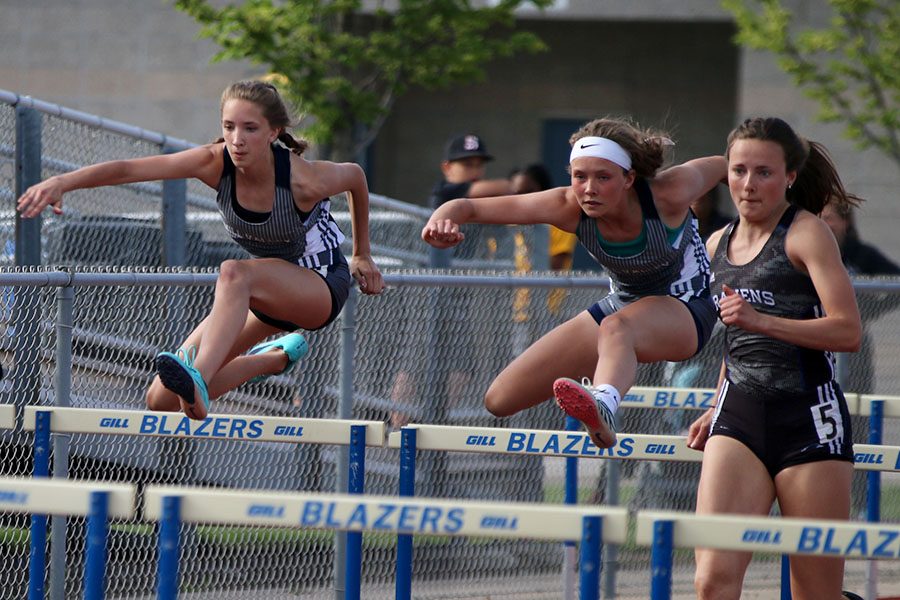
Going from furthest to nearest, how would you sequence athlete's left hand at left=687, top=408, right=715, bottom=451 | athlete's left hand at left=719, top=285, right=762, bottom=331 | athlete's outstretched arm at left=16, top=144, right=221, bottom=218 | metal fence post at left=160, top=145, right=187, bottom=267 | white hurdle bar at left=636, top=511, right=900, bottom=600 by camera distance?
metal fence post at left=160, top=145, right=187, bottom=267 → athlete's left hand at left=687, top=408, right=715, bottom=451 → athlete's outstretched arm at left=16, top=144, right=221, bottom=218 → athlete's left hand at left=719, top=285, right=762, bottom=331 → white hurdle bar at left=636, top=511, right=900, bottom=600

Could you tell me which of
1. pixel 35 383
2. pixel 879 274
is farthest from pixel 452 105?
pixel 35 383

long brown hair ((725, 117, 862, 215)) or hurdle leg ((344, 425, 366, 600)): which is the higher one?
long brown hair ((725, 117, 862, 215))

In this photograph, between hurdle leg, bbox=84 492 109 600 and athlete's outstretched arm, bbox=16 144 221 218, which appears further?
athlete's outstretched arm, bbox=16 144 221 218

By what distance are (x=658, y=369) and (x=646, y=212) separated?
331cm

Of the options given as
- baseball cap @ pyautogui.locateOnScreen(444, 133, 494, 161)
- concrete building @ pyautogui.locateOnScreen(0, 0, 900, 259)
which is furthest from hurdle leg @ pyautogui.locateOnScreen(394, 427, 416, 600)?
concrete building @ pyautogui.locateOnScreen(0, 0, 900, 259)

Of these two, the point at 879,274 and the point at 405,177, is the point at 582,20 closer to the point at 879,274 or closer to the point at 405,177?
the point at 405,177

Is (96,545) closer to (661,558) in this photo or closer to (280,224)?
(661,558)

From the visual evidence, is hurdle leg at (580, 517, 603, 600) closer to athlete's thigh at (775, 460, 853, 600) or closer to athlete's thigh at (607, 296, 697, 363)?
athlete's thigh at (775, 460, 853, 600)

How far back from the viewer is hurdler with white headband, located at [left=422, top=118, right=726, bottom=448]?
5.30 meters

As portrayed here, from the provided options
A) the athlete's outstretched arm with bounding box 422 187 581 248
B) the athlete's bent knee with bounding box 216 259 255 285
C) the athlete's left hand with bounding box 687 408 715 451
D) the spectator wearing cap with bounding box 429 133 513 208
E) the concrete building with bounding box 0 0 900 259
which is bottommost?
the athlete's left hand with bounding box 687 408 715 451

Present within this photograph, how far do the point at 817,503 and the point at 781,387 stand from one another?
0.42m

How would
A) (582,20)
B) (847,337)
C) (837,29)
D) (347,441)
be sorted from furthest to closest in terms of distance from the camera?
1. (582,20)
2. (837,29)
3. (347,441)
4. (847,337)

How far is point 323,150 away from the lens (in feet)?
49.8

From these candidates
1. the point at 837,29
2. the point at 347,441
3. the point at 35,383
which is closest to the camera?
the point at 347,441
